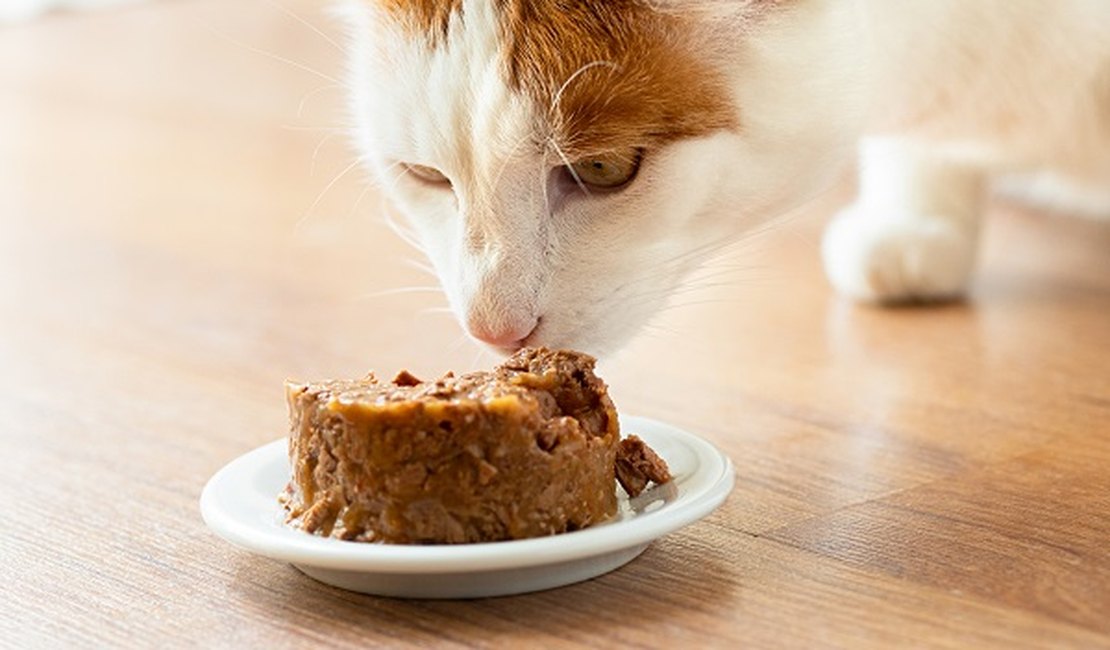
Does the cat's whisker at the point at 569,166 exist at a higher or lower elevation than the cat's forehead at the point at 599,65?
lower

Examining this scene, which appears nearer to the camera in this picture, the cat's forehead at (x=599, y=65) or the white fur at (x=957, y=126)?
the cat's forehead at (x=599, y=65)

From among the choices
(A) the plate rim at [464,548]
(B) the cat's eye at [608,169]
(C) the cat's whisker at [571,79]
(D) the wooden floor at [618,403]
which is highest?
(C) the cat's whisker at [571,79]

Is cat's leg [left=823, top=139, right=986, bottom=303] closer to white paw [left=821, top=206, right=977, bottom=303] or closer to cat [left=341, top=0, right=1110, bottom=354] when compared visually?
white paw [left=821, top=206, right=977, bottom=303]

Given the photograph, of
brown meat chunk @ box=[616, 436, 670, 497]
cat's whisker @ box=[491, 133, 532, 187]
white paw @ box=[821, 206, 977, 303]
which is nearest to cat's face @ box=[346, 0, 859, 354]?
cat's whisker @ box=[491, 133, 532, 187]

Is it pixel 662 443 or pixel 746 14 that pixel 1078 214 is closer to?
pixel 746 14

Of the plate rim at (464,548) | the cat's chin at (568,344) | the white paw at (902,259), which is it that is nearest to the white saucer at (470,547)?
the plate rim at (464,548)

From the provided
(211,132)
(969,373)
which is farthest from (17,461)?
(211,132)

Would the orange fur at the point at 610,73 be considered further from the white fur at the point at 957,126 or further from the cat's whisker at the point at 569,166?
the white fur at the point at 957,126
